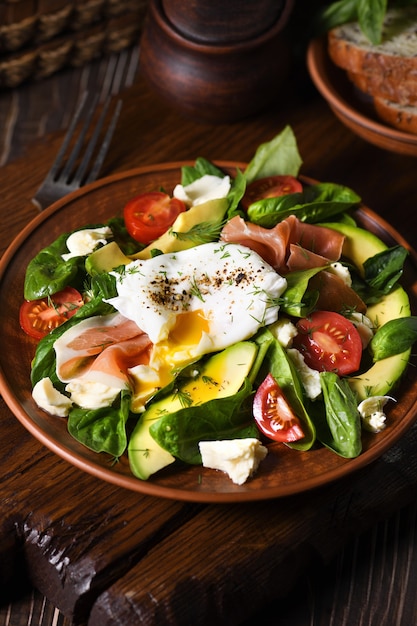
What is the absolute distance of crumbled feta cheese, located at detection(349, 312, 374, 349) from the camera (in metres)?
2.99

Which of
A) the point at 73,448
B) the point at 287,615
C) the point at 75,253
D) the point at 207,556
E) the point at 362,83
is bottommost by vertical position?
the point at 287,615

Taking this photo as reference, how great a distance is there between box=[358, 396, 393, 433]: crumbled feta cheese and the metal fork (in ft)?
Answer: 5.80

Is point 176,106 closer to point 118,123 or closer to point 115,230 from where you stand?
point 118,123

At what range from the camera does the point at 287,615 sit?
9.54ft

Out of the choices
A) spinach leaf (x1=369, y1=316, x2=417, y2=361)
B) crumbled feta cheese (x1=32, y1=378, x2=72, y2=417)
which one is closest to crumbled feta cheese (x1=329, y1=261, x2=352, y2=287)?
spinach leaf (x1=369, y1=316, x2=417, y2=361)

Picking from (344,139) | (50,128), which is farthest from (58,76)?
(344,139)

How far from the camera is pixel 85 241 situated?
3203 mm

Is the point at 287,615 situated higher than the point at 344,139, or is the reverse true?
the point at 344,139

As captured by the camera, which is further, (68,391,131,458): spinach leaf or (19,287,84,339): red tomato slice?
(19,287,84,339): red tomato slice

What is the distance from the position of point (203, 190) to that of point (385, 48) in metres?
1.16

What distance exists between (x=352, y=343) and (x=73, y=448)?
1.00 m

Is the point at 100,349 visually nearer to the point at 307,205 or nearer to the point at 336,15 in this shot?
the point at 307,205

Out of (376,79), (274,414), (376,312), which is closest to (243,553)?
(274,414)

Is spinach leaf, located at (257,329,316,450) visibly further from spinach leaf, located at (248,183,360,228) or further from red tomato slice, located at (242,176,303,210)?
red tomato slice, located at (242,176,303,210)
